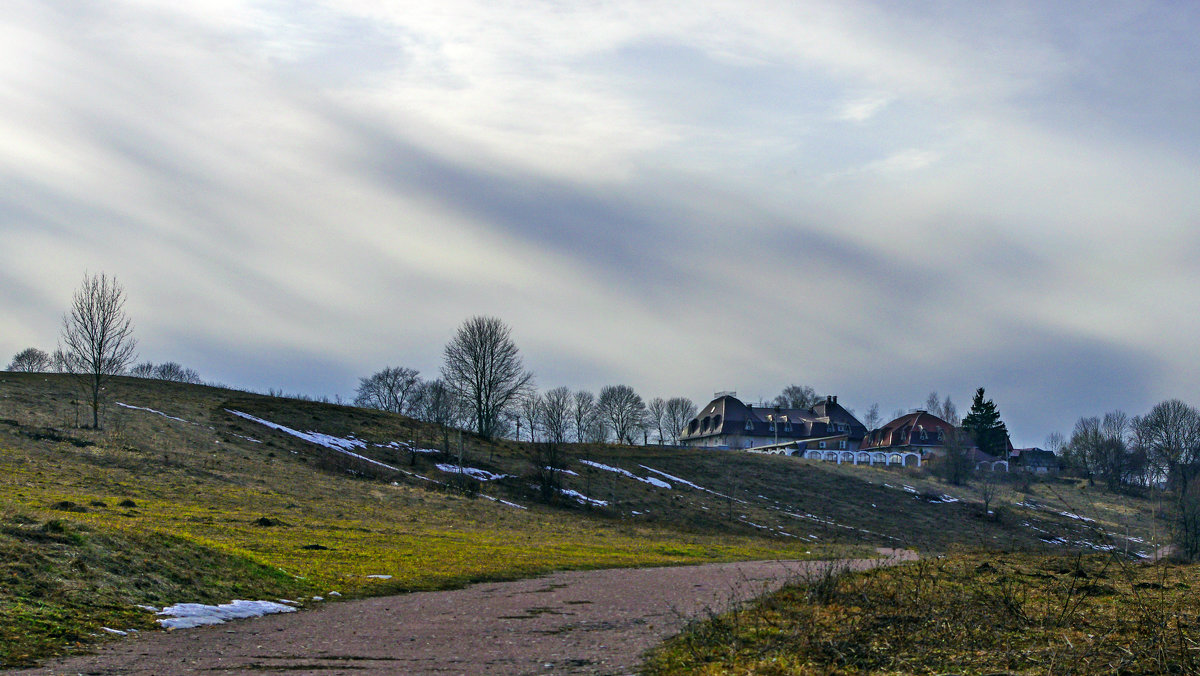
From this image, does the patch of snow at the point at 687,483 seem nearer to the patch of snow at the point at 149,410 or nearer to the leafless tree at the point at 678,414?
the patch of snow at the point at 149,410

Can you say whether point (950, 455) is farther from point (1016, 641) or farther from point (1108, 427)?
point (1016, 641)

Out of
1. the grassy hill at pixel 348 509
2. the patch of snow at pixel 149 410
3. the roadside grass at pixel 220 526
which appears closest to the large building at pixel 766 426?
the grassy hill at pixel 348 509

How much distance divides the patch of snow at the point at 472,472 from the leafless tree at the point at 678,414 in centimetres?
9773

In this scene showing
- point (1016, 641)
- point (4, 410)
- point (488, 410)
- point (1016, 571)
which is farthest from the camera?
point (488, 410)

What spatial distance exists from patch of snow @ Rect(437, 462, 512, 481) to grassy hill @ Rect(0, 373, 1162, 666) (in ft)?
3.15

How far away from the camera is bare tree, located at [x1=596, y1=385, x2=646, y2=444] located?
141 meters

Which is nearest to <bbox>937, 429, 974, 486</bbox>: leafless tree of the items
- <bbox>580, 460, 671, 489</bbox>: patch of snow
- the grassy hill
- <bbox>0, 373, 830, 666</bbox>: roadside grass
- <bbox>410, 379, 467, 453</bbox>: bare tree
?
the grassy hill

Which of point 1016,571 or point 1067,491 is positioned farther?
point 1067,491

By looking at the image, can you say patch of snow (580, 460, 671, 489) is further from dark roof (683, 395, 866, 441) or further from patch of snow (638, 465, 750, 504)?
dark roof (683, 395, 866, 441)

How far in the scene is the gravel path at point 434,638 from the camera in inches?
447

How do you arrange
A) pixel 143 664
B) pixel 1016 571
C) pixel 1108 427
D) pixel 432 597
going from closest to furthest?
1. pixel 143 664
2. pixel 1016 571
3. pixel 432 597
4. pixel 1108 427

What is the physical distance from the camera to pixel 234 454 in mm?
50062

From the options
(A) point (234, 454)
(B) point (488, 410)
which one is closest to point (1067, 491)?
(B) point (488, 410)

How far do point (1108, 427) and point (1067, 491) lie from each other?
1961 inches
